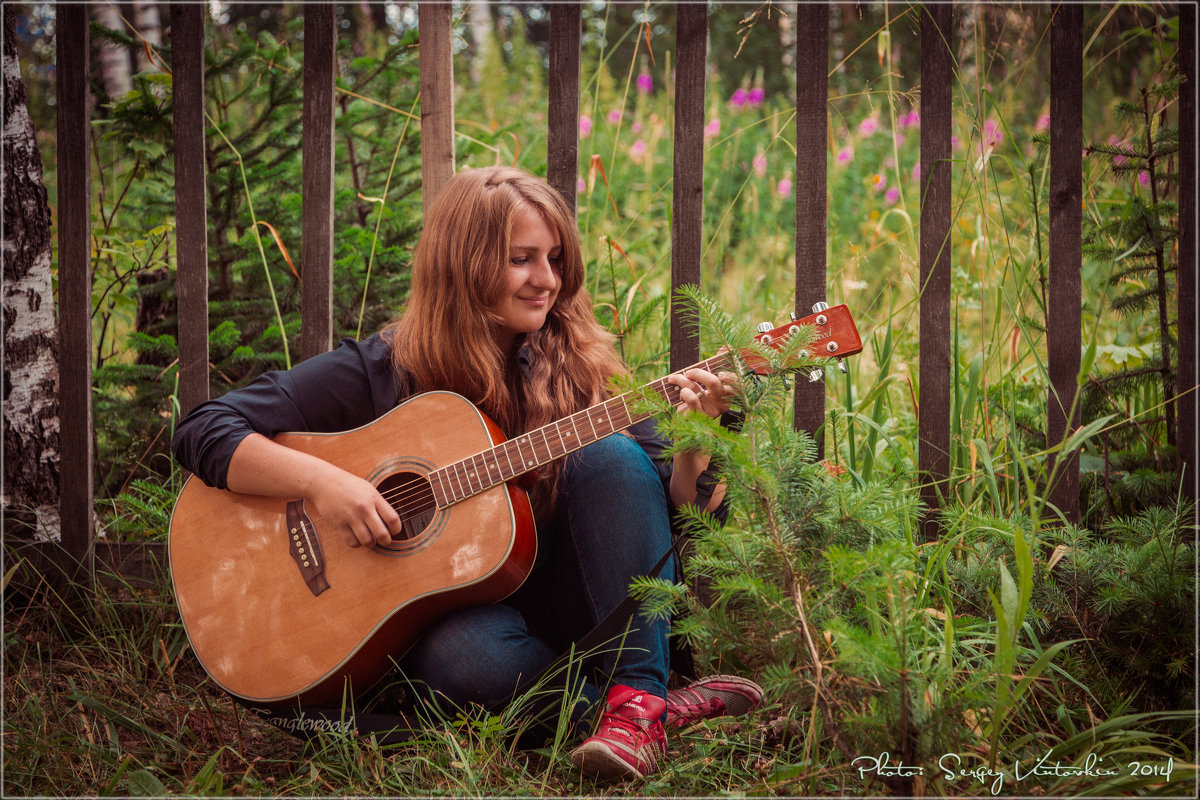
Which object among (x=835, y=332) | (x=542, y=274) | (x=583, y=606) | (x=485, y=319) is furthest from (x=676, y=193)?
(x=583, y=606)

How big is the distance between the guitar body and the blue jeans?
0.07 metres

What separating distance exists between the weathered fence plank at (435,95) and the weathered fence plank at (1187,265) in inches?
72.5

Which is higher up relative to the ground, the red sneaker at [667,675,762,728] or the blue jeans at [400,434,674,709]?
the blue jeans at [400,434,674,709]

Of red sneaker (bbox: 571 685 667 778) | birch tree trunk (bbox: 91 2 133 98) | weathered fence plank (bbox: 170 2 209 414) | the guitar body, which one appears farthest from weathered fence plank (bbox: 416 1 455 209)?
birch tree trunk (bbox: 91 2 133 98)

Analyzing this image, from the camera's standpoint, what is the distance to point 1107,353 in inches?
93.5

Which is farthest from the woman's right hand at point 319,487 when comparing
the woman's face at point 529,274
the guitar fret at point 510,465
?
the woman's face at point 529,274

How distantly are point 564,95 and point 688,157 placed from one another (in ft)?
1.24

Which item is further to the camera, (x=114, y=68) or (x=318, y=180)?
(x=114, y=68)

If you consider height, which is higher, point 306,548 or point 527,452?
point 527,452

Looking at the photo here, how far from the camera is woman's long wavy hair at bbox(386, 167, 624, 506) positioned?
187 cm

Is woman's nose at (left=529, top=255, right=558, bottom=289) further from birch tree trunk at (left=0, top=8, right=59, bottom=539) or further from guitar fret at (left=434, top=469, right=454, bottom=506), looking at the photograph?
birch tree trunk at (left=0, top=8, right=59, bottom=539)

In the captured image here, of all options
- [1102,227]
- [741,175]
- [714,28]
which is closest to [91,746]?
[1102,227]

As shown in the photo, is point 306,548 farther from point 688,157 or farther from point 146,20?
point 146,20

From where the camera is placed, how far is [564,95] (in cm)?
218
